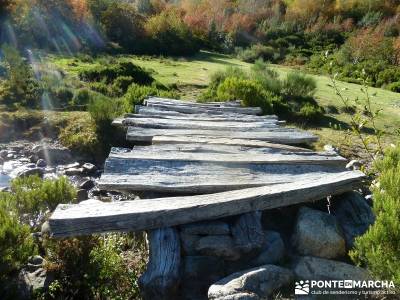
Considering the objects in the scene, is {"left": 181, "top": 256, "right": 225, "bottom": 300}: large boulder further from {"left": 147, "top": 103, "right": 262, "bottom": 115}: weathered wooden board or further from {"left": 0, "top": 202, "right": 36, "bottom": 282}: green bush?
{"left": 147, "top": 103, "right": 262, "bottom": 115}: weathered wooden board

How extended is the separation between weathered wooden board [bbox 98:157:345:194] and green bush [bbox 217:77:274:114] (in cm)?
420

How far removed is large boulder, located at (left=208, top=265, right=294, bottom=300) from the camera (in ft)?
9.64

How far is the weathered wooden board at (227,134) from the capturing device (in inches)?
219

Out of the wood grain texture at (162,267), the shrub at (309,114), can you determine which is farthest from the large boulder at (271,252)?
the shrub at (309,114)

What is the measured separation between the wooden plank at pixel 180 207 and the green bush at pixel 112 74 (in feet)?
24.3

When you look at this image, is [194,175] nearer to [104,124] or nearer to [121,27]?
[104,124]

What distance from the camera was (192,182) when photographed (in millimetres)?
3908

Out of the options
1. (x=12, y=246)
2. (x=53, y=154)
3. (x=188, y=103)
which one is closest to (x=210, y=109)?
Result: (x=188, y=103)

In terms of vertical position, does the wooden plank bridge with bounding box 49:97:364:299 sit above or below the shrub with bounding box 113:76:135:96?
above

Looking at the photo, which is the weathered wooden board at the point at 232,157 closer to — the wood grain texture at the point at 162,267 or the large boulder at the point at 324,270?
the wood grain texture at the point at 162,267

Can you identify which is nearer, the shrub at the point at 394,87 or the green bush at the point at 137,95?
the green bush at the point at 137,95

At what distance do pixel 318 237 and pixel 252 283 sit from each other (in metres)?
0.84

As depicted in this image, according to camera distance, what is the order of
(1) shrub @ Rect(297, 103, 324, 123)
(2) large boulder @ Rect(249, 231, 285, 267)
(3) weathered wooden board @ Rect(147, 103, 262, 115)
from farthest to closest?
1. (1) shrub @ Rect(297, 103, 324, 123)
2. (3) weathered wooden board @ Rect(147, 103, 262, 115)
3. (2) large boulder @ Rect(249, 231, 285, 267)

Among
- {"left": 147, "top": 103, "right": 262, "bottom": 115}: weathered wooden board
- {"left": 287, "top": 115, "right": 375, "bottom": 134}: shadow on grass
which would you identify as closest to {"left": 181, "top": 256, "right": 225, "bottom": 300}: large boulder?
{"left": 147, "top": 103, "right": 262, "bottom": 115}: weathered wooden board
